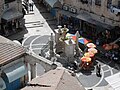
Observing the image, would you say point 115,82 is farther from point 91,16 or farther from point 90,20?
point 91,16

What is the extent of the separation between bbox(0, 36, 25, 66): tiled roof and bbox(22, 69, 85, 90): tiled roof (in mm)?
4449

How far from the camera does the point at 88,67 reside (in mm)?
62781

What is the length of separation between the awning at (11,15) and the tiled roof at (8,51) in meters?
27.4

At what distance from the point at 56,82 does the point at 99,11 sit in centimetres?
3354

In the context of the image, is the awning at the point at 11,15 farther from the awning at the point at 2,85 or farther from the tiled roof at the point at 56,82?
the tiled roof at the point at 56,82

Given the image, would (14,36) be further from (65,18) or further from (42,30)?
(65,18)

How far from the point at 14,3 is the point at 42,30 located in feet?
25.0

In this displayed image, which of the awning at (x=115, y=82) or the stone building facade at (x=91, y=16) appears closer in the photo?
the awning at (x=115, y=82)

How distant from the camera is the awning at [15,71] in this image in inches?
1785

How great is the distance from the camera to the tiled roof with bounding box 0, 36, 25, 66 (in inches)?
1761

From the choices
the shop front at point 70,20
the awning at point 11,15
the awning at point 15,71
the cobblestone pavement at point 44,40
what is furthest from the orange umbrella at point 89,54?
the awning at point 11,15

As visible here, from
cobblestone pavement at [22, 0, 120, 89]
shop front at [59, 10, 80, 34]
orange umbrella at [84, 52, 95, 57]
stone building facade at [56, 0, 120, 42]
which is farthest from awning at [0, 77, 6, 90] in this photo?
shop front at [59, 10, 80, 34]

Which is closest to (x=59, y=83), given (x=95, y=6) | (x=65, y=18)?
(x=95, y=6)

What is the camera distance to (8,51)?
45.7 meters
